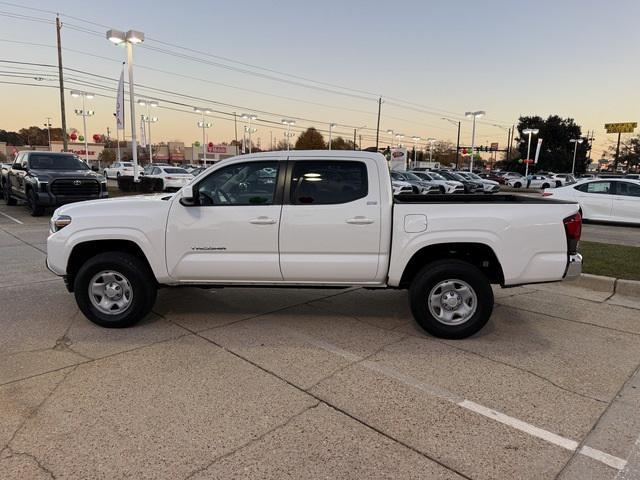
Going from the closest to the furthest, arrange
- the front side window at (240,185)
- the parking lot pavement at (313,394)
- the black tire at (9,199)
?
the parking lot pavement at (313,394), the front side window at (240,185), the black tire at (9,199)

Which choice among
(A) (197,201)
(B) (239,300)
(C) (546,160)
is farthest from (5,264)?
(C) (546,160)

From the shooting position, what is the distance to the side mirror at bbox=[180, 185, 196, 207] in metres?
4.61

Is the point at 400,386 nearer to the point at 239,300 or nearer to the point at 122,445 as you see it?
the point at 122,445

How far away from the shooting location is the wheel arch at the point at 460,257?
15.1ft

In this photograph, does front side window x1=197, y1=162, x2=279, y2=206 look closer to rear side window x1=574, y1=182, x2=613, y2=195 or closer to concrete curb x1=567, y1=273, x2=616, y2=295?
concrete curb x1=567, y1=273, x2=616, y2=295

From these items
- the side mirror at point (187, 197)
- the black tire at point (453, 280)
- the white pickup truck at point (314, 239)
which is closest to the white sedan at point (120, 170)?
the white pickup truck at point (314, 239)

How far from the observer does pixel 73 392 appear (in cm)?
353

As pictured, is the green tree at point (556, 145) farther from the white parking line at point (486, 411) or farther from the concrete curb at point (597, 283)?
the white parking line at point (486, 411)

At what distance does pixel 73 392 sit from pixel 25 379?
525 millimetres

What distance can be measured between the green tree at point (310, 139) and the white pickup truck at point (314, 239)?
97251 millimetres

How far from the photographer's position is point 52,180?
527 inches

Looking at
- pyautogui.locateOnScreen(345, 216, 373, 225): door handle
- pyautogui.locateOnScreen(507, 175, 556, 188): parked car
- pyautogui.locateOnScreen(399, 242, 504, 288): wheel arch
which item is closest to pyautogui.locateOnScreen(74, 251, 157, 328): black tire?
pyautogui.locateOnScreen(345, 216, 373, 225): door handle

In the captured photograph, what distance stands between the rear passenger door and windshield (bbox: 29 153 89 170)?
12579mm

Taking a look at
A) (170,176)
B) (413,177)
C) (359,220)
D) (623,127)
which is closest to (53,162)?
(170,176)
